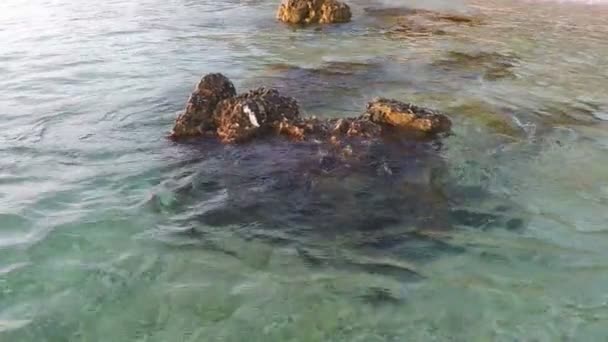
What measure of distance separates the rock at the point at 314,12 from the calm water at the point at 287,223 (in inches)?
233

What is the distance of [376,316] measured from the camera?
5.44m

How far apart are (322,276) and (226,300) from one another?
36.8 inches

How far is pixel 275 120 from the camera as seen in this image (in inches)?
355

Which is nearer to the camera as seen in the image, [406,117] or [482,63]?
[406,117]

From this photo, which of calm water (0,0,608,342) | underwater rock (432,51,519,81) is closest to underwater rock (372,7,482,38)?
underwater rock (432,51,519,81)

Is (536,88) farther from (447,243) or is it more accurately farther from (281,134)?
(447,243)

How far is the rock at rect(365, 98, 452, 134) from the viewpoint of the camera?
29.9ft

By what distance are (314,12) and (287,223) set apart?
13.8m

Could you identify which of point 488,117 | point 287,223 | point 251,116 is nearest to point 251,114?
point 251,116

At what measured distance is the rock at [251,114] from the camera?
8.77m

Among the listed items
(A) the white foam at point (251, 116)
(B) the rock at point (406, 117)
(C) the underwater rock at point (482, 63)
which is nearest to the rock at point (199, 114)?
(A) the white foam at point (251, 116)

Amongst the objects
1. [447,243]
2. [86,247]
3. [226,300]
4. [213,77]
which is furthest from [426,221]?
[213,77]

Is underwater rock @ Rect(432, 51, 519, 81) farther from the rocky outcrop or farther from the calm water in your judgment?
the rocky outcrop

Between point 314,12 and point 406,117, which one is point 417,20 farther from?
point 406,117
